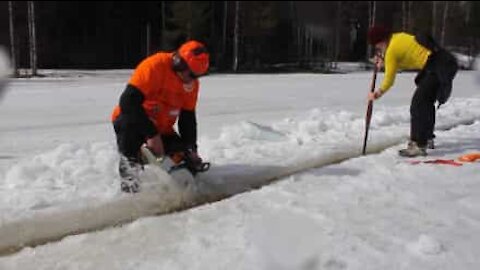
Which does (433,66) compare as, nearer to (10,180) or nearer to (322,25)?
(10,180)

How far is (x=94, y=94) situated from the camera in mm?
17719

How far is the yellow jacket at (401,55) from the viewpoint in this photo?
7094 mm

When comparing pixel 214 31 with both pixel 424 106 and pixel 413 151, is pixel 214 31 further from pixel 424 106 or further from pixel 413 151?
pixel 413 151

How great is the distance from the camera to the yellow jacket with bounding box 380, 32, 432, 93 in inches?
279

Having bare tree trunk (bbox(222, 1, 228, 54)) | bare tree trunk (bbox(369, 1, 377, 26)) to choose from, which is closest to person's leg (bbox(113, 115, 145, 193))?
bare tree trunk (bbox(222, 1, 228, 54))

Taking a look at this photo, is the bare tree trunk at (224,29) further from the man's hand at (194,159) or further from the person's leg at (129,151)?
the person's leg at (129,151)

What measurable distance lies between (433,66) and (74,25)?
33871mm

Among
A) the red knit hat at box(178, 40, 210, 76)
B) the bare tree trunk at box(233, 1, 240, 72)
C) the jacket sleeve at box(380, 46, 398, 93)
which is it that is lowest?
the bare tree trunk at box(233, 1, 240, 72)

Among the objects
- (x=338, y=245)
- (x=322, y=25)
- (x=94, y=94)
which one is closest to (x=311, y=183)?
(x=338, y=245)

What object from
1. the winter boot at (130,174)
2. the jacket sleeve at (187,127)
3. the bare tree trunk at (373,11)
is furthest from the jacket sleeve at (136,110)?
→ the bare tree trunk at (373,11)

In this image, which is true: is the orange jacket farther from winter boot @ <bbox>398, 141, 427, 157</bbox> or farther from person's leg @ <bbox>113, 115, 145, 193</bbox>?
winter boot @ <bbox>398, 141, 427, 157</bbox>

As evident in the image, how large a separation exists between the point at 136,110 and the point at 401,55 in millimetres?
3430

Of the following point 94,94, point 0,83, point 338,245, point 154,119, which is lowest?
point 94,94

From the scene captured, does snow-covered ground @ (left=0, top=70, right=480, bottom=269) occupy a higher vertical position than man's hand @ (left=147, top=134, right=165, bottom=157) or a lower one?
lower
